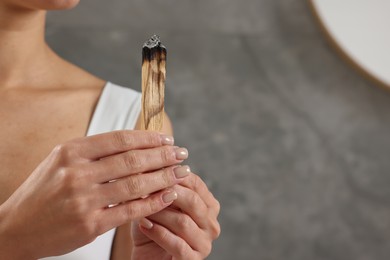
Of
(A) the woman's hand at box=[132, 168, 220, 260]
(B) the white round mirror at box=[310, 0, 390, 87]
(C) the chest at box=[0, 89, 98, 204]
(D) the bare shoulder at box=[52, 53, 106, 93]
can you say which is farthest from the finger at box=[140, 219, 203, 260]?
(B) the white round mirror at box=[310, 0, 390, 87]

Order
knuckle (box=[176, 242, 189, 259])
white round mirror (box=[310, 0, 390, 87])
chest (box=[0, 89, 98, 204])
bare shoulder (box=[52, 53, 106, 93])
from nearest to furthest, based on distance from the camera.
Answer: knuckle (box=[176, 242, 189, 259]) < chest (box=[0, 89, 98, 204]) < bare shoulder (box=[52, 53, 106, 93]) < white round mirror (box=[310, 0, 390, 87])

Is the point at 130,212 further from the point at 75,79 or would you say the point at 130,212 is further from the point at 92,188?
the point at 75,79

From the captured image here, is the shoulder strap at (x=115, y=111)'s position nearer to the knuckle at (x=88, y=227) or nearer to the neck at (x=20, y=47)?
the neck at (x=20, y=47)

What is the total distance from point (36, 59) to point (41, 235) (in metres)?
0.38

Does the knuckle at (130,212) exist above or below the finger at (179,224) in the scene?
below

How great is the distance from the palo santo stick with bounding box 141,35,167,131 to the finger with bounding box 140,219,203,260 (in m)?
0.11

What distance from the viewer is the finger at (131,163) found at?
1.92ft

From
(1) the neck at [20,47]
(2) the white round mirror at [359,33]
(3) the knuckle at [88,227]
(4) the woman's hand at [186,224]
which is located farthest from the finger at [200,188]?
(2) the white round mirror at [359,33]

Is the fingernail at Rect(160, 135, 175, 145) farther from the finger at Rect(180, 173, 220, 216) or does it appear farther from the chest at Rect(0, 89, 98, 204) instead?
the chest at Rect(0, 89, 98, 204)

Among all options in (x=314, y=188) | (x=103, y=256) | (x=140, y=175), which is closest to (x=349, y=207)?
(x=314, y=188)

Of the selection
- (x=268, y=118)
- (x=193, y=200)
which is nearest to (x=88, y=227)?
(x=193, y=200)

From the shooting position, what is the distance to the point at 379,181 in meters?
1.14

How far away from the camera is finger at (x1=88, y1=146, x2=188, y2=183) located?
0.58 metres

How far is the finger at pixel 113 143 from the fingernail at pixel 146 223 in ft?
0.30
